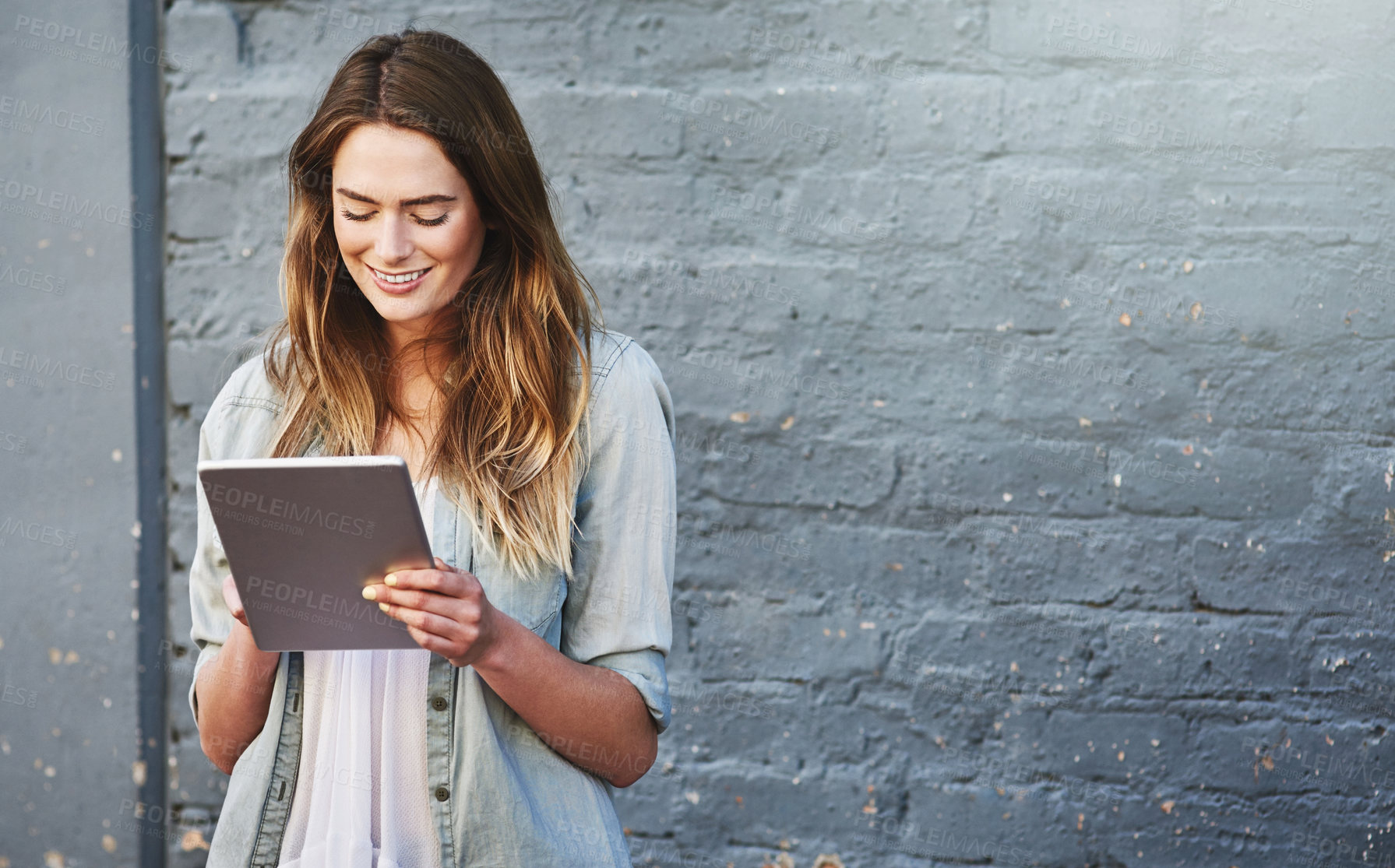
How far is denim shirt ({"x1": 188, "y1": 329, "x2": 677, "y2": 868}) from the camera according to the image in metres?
1.36

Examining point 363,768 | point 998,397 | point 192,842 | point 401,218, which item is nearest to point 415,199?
point 401,218

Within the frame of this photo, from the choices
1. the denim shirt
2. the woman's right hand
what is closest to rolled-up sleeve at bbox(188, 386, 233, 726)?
the denim shirt

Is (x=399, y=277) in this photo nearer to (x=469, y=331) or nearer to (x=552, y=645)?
(x=469, y=331)

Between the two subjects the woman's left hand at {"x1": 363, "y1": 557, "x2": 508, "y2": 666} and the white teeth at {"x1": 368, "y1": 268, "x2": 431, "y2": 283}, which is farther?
the white teeth at {"x1": 368, "y1": 268, "x2": 431, "y2": 283}

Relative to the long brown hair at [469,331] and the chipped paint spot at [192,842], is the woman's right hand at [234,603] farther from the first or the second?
the chipped paint spot at [192,842]

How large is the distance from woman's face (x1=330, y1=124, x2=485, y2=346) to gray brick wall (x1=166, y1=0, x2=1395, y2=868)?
972 millimetres

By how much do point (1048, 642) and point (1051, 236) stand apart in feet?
2.78

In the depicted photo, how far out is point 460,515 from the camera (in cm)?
144

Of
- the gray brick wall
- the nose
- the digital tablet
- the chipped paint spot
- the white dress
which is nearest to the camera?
the digital tablet

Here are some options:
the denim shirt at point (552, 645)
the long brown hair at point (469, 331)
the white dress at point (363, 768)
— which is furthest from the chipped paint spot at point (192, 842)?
the long brown hair at point (469, 331)

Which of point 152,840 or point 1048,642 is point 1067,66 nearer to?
point 1048,642

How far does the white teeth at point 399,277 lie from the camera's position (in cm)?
144

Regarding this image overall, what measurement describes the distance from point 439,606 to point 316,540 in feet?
0.49

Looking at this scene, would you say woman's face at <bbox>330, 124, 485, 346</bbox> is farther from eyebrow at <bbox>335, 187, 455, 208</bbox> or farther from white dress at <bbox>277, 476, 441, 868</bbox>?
white dress at <bbox>277, 476, 441, 868</bbox>
